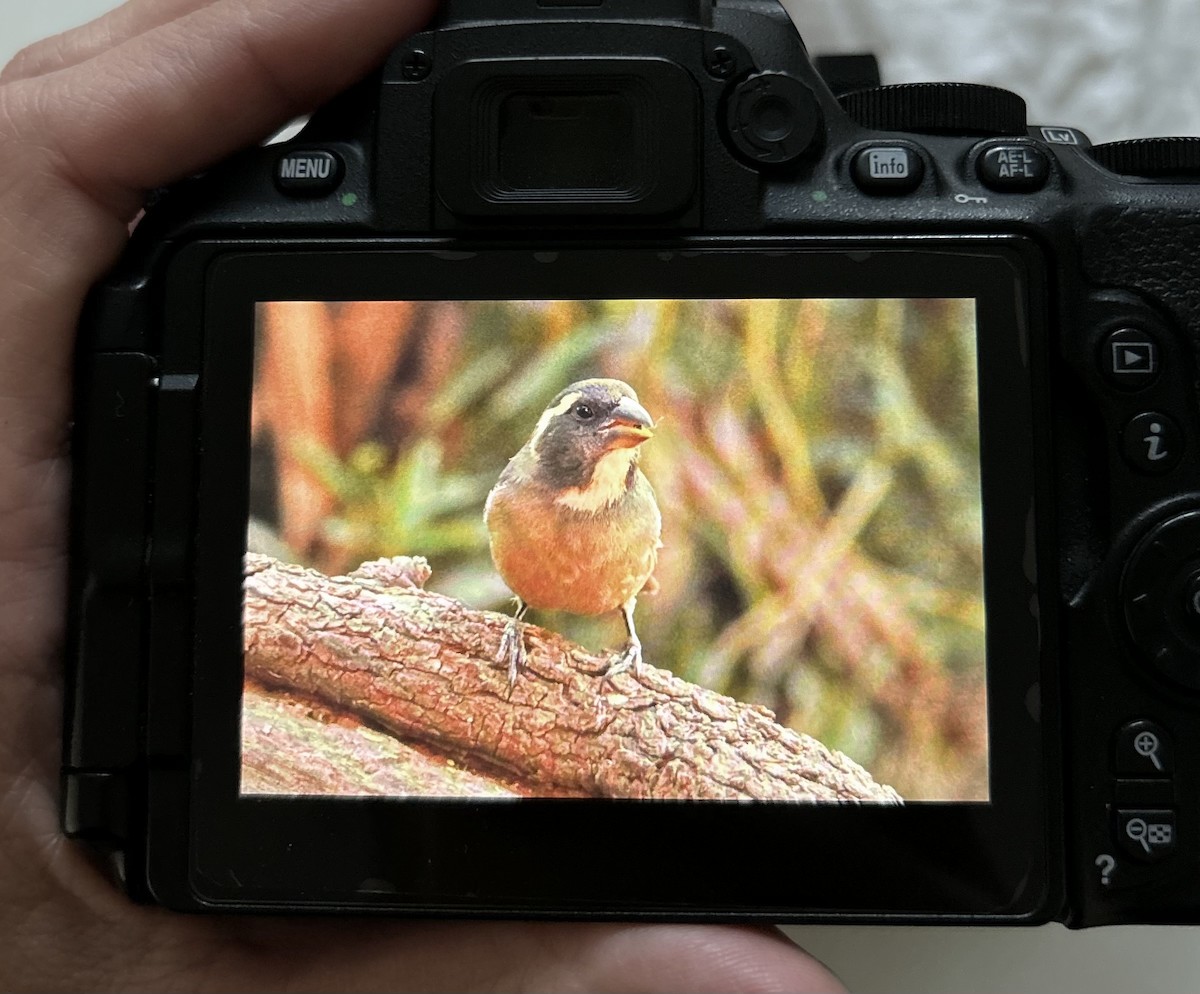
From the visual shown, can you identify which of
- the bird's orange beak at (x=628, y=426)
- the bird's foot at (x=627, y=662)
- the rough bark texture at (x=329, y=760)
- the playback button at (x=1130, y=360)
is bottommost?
the rough bark texture at (x=329, y=760)

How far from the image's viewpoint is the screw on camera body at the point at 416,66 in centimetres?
49

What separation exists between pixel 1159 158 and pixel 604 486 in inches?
11.7

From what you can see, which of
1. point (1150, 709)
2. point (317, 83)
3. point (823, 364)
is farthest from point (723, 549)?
point (317, 83)

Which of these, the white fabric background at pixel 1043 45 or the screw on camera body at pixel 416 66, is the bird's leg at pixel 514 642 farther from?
the white fabric background at pixel 1043 45

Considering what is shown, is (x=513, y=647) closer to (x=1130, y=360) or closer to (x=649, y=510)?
(x=649, y=510)

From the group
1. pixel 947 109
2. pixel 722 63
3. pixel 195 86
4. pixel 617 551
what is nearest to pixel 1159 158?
pixel 947 109

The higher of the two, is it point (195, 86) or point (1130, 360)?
point (195, 86)

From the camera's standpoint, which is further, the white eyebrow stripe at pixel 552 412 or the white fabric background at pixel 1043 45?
the white fabric background at pixel 1043 45

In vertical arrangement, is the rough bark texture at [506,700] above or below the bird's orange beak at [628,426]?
below

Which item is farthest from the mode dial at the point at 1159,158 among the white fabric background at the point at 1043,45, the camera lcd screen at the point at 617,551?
the white fabric background at the point at 1043,45

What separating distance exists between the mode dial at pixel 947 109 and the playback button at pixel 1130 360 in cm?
11

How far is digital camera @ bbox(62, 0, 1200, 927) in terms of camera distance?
18.2 inches

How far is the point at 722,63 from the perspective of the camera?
0.49m

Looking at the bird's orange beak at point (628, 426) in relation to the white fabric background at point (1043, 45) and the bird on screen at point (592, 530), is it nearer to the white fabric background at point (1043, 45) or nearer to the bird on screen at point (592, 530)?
the bird on screen at point (592, 530)
